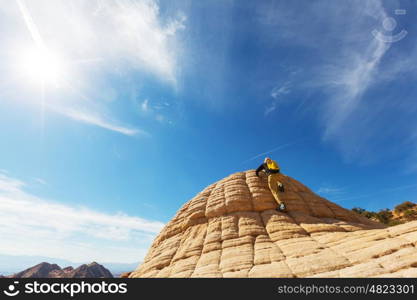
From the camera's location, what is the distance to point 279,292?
1024 centimetres

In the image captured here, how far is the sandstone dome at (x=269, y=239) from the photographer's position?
12078 mm

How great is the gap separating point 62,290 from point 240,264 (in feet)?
30.2

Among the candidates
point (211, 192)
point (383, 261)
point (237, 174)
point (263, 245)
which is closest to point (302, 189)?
point (237, 174)

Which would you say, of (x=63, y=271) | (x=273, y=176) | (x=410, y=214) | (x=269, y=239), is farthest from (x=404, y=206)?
(x=63, y=271)

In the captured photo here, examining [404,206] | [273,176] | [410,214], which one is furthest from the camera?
[404,206]

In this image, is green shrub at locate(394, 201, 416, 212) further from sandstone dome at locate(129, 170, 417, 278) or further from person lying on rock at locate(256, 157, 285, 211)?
person lying on rock at locate(256, 157, 285, 211)

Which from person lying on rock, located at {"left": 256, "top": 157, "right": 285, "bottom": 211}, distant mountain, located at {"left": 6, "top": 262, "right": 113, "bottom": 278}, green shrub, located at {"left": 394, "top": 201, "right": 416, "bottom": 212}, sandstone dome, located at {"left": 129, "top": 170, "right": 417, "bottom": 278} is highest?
green shrub, located at {"left": 394, "top": 201, "right": 416, "bottom": 212}

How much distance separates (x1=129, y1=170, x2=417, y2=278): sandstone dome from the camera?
12078mm

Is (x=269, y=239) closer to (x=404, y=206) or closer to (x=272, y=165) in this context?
(x=272, y=165)

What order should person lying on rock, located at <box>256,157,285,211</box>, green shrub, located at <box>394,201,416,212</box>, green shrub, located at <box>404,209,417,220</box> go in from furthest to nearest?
green shrub, located at <box>394,201,416,212</box>
green shrub, located at <box>404,209,417,220</box>
person lying on rock, located at <box>256,157,285,211</box>

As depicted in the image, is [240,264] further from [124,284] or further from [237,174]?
[237,174]

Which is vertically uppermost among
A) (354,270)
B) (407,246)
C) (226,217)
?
(226,217)

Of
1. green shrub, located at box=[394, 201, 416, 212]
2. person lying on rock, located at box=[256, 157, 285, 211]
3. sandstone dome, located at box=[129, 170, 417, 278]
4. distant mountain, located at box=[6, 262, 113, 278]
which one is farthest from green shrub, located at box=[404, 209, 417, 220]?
distant mountain, located at box=[6, 262, 113, 278]

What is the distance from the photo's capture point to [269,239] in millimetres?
18422
